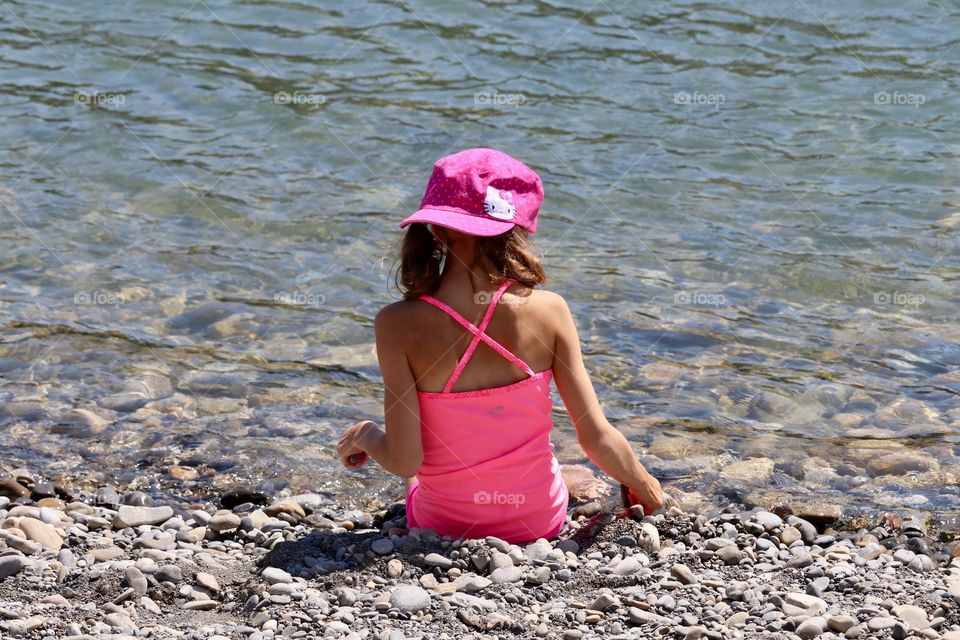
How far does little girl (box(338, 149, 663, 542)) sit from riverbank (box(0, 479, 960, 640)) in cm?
16

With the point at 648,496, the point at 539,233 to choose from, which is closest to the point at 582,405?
the point at 648,496

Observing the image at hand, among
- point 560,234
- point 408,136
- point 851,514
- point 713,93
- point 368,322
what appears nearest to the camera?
point 851,514

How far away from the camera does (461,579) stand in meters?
3.71

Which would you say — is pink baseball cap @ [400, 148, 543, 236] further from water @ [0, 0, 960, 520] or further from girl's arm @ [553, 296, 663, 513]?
water @ [0, 0, 960, 520]

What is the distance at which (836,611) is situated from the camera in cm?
340

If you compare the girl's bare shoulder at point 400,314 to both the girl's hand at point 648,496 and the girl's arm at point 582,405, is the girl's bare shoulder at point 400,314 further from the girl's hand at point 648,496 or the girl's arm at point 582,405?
the girl's hand at point 648,496

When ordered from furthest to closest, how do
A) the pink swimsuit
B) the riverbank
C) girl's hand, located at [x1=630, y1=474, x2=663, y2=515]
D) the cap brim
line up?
girl's hand, located at [x1=630, y1=474, x2=663, y2=515] < the pink swimsuit < the cap brim < the riverbank

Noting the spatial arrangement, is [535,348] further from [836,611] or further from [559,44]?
[559,44]

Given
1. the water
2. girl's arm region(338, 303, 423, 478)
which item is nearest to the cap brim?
girl's arm region(338, 303, 423, 478)

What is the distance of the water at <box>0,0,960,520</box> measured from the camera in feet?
18.2

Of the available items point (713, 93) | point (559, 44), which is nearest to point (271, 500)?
point (713, 93)

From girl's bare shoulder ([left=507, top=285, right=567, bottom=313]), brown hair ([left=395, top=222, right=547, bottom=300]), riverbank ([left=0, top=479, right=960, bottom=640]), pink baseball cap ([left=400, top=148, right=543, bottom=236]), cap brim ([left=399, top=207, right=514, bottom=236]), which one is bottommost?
riverbank ([left=0, top=479, right=960, bottom=640])

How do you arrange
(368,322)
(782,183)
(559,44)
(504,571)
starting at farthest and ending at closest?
(559,44), (782,183), (368,322), (504,571)

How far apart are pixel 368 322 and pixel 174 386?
124cm
